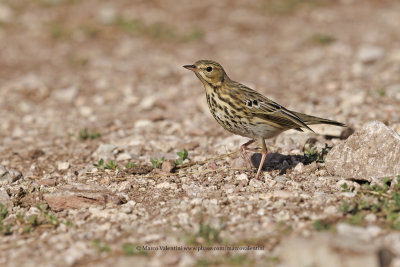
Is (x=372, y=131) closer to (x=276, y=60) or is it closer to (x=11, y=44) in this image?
(x=276, y=60)

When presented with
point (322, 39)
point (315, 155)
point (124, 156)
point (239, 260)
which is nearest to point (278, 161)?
point (315, 155)

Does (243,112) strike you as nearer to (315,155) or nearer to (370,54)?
(315,155)

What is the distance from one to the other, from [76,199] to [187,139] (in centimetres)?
293

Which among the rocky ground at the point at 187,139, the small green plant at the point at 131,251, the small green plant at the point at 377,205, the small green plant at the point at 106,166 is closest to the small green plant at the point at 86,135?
the rocky ground at the point at 187,139

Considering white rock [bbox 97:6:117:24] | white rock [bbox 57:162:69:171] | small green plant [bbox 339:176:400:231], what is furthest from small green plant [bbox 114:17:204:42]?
small green plant [bbox 339:176:400:231]

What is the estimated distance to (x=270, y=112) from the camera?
6254 mm

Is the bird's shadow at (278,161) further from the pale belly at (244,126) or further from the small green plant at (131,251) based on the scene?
the small green plant at (131,251)

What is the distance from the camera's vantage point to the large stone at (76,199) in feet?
18.1

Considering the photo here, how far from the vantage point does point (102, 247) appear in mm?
4543

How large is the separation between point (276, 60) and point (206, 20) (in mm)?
3396

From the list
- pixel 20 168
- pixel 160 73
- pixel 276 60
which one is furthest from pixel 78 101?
pixel 276 60

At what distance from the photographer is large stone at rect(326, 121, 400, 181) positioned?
5652 mm

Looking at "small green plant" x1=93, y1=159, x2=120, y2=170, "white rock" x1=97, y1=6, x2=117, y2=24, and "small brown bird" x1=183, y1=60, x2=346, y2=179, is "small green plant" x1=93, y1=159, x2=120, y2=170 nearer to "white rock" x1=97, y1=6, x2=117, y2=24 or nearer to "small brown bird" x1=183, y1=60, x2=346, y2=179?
"small brown bird" x1=183, y1=60, x2=346, y2=179

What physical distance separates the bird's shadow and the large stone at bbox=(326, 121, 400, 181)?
58 cm
